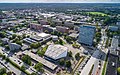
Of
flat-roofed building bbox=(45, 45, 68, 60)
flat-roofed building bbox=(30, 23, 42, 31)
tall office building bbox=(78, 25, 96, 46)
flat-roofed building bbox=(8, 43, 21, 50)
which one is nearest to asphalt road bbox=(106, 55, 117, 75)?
tall office building bbox=(78, 25, 96, 46)

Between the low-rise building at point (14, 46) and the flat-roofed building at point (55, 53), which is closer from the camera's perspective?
the flat-roofed building at point (55, 53)

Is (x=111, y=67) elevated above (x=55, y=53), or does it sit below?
below

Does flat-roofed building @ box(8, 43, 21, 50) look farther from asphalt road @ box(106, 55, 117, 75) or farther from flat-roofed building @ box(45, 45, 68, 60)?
asphalt road @ box(106, 55, 117, 75)

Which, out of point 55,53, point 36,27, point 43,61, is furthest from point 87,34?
point 36,27

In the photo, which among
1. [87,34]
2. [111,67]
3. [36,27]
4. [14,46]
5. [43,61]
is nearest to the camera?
[111,67]

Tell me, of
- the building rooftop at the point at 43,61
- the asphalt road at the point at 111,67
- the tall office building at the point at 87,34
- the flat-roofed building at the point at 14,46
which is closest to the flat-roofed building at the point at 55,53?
the building rooftop at the point at 43,61

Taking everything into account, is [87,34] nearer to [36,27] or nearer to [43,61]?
[43,61]

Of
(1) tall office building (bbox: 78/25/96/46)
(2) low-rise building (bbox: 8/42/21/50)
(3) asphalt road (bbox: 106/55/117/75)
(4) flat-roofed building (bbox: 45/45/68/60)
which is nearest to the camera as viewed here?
(3) asphalt road (bbox: 106/55/117/75)

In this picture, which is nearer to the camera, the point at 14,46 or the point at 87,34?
the point at 14,46

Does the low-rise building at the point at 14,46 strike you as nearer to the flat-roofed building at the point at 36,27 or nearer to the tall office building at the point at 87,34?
the tall office building at the point at 87,34
